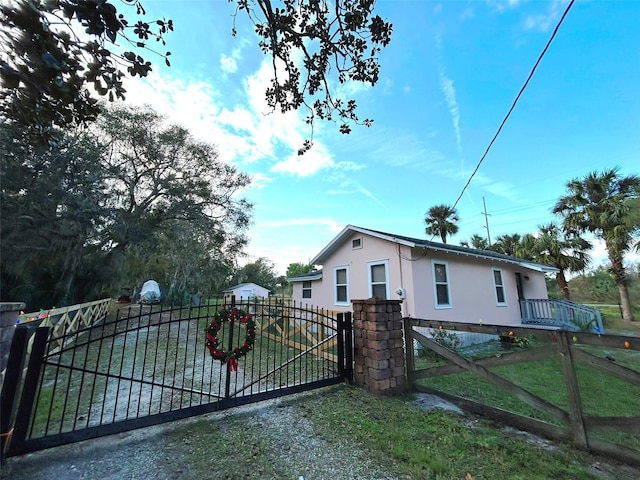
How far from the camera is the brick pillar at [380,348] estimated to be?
13.3 feet

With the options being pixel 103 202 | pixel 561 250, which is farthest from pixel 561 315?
pixel 103 202

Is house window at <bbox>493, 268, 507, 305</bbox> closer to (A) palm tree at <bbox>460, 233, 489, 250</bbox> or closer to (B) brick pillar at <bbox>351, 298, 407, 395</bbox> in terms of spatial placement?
(B) brick pillar at <bbox>351, 298, 407, 395</bbox>

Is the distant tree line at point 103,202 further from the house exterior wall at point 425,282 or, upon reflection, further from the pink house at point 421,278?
the house exterior wall at point 425,282

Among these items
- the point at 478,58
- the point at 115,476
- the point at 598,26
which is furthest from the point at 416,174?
the point at 115,476

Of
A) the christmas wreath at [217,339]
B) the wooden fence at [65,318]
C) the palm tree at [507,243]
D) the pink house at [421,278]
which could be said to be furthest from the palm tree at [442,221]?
the wooden fence at [65,318]

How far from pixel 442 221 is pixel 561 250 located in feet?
23.4

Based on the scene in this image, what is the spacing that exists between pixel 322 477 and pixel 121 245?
1414cm

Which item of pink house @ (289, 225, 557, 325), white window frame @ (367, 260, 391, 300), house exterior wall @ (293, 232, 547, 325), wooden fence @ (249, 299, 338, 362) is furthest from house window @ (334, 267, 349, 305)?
wooden fence @ (249, 299, 338, 362)

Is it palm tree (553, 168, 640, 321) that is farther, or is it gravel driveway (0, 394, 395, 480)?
palm tree (553, 168, 640, 321)

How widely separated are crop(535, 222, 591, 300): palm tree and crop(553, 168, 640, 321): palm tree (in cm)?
62

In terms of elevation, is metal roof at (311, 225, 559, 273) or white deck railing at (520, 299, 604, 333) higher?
metal roof at (311, 225, 559, 273)

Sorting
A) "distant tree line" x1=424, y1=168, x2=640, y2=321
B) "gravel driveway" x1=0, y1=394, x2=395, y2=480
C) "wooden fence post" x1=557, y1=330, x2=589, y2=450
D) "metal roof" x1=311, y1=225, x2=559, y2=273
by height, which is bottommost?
→ "gravel driveway" x1=0, y1=394, x2=395, y2=480

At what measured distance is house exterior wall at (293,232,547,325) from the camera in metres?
8.47

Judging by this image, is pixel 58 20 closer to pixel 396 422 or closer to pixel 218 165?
pixel 396 422
